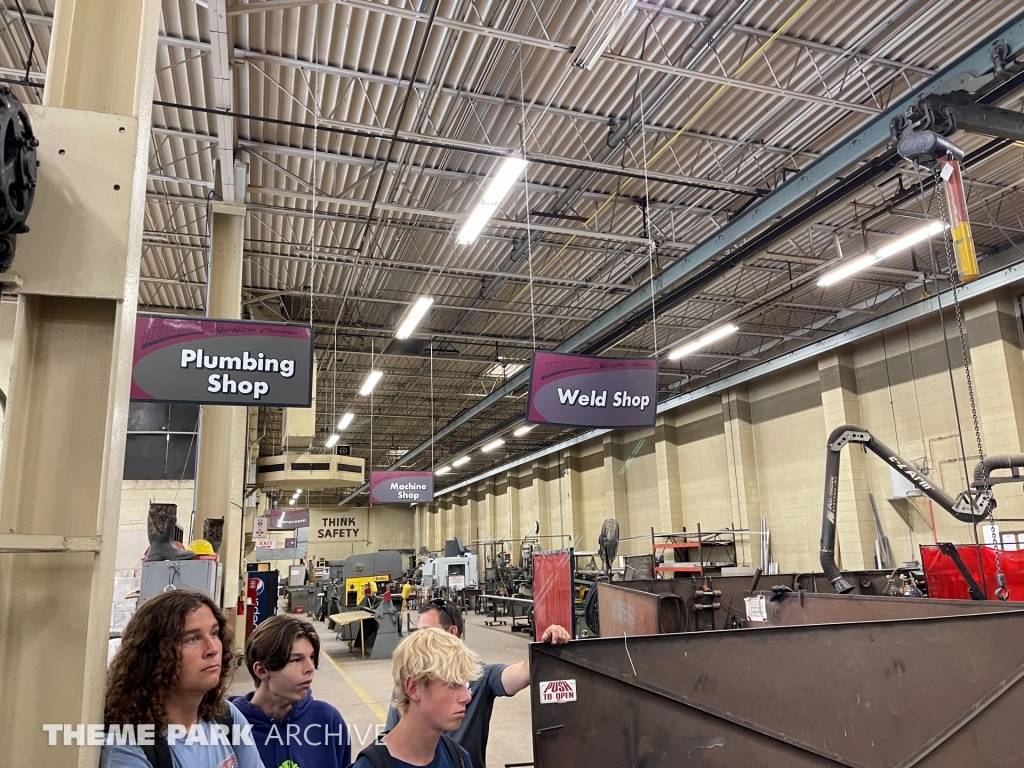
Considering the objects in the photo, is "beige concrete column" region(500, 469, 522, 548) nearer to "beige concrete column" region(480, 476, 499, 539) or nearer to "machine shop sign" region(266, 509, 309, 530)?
"beige concrete column" region(480, 476, 499, 539)

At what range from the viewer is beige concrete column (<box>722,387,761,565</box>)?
57.0 feet

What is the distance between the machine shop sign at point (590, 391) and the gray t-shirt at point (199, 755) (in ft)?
17.1

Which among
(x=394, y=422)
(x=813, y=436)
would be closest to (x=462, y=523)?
(x=394, y=422)

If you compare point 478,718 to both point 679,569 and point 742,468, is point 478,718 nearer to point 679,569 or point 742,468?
point 679,569

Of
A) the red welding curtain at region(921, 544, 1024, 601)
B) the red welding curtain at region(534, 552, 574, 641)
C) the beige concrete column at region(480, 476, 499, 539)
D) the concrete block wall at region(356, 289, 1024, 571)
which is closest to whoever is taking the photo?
the red welding curtain at region(921, 544, 1024, 601)

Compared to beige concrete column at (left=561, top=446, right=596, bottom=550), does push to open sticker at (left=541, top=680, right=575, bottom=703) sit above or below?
below

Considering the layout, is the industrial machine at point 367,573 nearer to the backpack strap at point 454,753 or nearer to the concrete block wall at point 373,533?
the backpack strap at point 454,753

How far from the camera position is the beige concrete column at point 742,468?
683 inches

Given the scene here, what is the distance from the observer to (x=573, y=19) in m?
7.47

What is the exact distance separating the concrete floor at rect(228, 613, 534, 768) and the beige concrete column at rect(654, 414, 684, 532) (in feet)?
20.6

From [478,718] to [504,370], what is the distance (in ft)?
52.1

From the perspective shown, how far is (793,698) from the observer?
3633 millimetres

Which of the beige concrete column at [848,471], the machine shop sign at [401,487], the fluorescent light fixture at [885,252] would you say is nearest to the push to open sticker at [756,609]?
the fluorescent light fixture at [885,252]

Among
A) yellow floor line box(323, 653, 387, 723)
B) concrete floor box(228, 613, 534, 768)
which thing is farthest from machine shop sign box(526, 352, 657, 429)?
yellow floor line box(323, 653, 387, 723)
